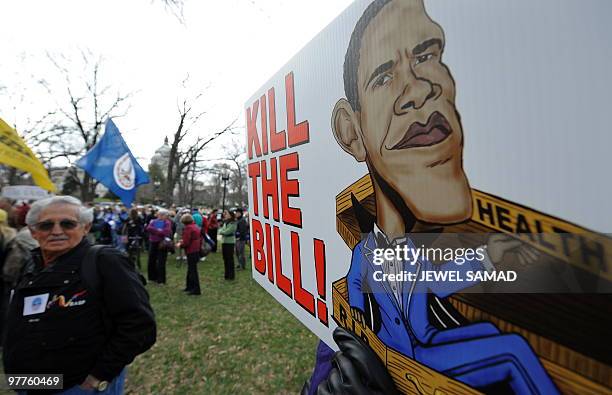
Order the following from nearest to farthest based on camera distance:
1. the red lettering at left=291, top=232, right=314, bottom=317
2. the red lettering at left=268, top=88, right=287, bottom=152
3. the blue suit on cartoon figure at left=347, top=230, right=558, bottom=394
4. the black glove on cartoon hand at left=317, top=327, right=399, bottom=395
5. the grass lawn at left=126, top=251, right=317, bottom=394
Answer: the blue suit on cartoon figure at left=347, top=230, right=558, bottom=394 < the black glove on cartoon hand at left=317, top=327, right=399, bottom=395 < the red lettering at left=291, top=232, right=314, bottom=317 < the red lettering at left=268, top=88, right=287, bottom=152 < the grass lawn at left=126, top=251, right=317, bottom=394

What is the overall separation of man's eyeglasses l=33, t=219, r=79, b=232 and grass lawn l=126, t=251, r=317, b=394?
2.37 m

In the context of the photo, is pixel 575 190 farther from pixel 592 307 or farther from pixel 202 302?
pixel 202 302

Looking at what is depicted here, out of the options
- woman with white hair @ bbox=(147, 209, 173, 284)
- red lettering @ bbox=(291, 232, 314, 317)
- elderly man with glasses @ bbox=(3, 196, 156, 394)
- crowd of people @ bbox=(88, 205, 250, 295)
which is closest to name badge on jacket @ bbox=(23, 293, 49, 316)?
elderly man with glasses @ bbox=(3, 196, 156, 394)

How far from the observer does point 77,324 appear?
67.6 inches

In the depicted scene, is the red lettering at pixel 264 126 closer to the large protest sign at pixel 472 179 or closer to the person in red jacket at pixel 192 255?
the large protest sign at pixel 472 179

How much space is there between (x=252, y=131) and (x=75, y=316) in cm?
197

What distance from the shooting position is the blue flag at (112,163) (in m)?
5.57

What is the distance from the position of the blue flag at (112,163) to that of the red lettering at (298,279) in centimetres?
466

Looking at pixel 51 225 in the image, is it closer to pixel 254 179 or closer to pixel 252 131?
pixel 254 179

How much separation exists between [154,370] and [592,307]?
4330 mm

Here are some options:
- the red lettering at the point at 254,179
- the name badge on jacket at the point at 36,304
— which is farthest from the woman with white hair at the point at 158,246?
the name badge on jacket at the point at 36,304

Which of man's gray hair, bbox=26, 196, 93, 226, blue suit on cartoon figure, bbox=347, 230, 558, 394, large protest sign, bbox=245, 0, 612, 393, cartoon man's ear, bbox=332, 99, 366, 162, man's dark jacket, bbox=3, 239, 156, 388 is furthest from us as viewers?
man's gray hair, bbox=26, 196, 93, 226

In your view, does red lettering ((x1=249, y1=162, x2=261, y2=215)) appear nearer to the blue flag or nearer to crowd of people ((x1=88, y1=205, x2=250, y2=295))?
crowd of people ((x1=88, y1=205, x2=250, y2=295))

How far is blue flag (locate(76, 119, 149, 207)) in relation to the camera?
557 centimetres
